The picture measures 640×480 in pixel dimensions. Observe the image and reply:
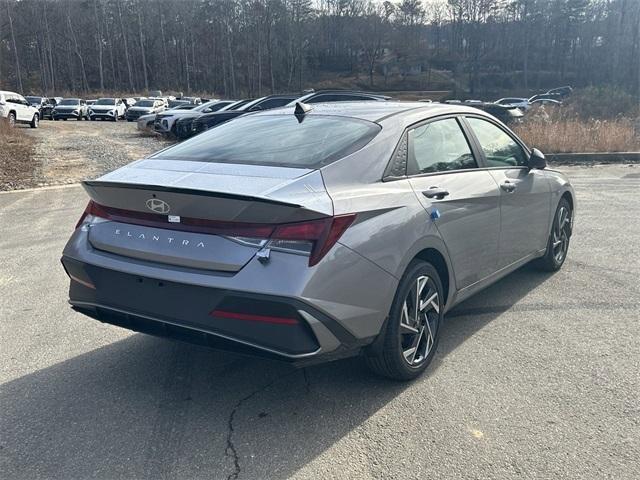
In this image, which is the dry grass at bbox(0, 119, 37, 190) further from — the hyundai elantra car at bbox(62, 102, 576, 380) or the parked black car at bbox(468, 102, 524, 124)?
the parked black car at bbox(468, 102, 524, 124)

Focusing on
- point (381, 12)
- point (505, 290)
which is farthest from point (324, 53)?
point (505, 290)

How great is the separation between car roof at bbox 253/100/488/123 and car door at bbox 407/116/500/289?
0.10 m

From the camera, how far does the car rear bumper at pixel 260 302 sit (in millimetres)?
2865

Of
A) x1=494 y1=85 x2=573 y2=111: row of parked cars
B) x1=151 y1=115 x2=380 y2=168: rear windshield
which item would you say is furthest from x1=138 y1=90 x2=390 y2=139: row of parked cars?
x1=494 y1=85 x2=573 y2=111: row of parked cars

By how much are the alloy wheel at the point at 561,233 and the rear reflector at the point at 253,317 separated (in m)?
3.70

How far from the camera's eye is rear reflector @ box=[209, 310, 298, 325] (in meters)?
2.86

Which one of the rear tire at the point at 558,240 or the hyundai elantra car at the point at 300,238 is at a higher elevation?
the hyundai elantra car at the point at 300,238

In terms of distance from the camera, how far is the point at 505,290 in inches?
213

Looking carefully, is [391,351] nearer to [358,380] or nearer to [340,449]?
[358,380]

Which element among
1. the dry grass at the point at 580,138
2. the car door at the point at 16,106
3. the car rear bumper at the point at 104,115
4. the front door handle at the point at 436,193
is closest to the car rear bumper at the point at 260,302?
the front door handle at the point at 436,193

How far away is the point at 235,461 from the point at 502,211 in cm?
279

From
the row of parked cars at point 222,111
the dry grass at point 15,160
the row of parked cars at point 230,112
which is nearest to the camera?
the dry grass at point 15,160

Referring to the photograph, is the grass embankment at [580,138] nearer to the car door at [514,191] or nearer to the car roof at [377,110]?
the car door at [514,191]

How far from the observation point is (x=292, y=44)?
99.1 m
